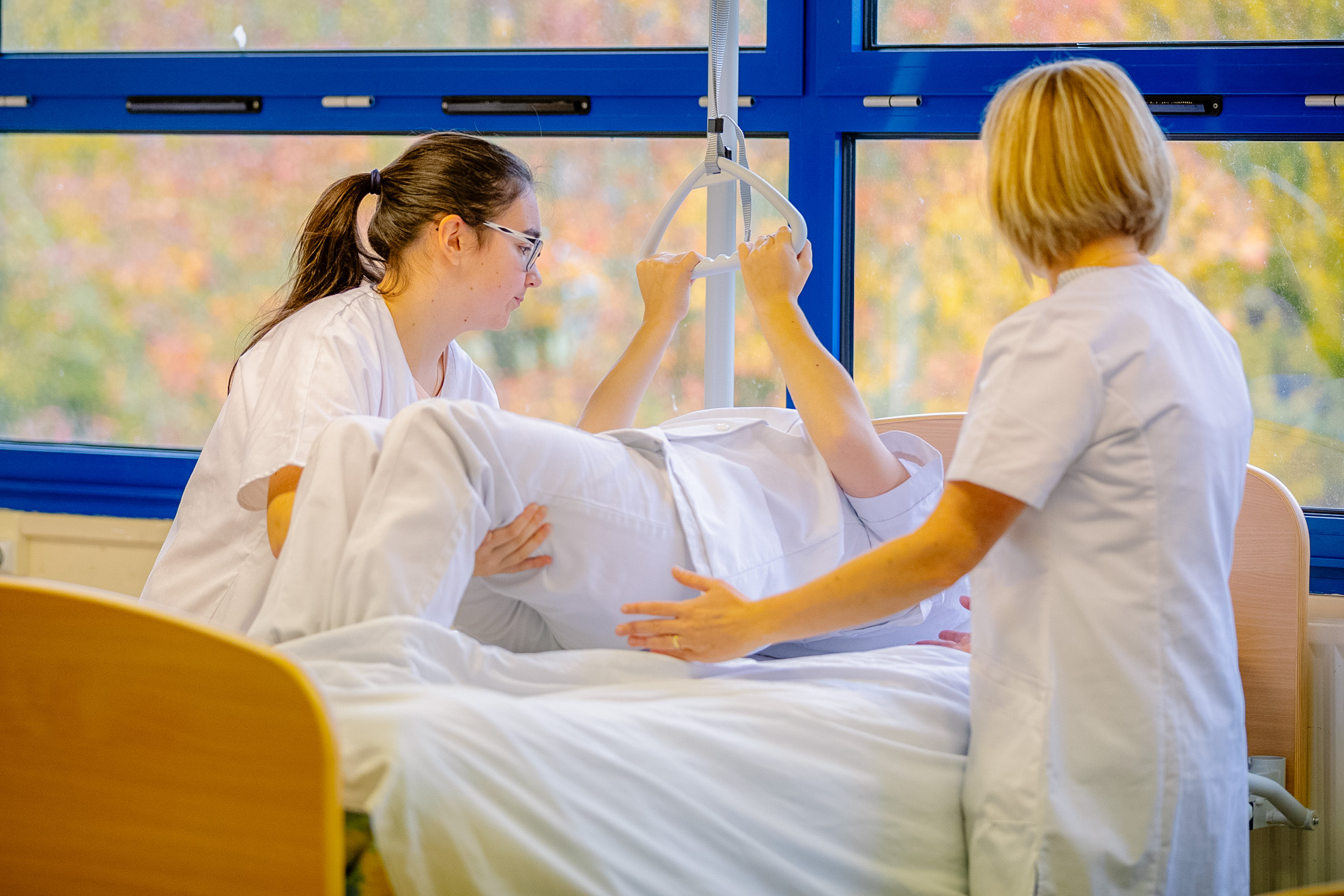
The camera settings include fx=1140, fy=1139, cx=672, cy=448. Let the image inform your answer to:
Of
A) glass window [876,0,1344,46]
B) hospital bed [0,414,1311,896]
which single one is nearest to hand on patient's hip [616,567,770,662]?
Result: hospital bed [0,414,1311,896]

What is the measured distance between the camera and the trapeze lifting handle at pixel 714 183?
5.49ft

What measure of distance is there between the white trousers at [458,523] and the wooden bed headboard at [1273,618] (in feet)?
2.77

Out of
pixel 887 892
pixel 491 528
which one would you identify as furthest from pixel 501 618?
pixel 887 892

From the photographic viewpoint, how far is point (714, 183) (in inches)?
70.7

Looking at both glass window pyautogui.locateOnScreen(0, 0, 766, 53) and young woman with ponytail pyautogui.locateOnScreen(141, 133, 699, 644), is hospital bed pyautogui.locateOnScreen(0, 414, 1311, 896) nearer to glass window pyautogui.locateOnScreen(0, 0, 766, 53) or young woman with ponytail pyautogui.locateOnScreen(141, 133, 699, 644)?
young woman with ponytail pyautogui.locateOnScreen(141, 133, 699, 644)

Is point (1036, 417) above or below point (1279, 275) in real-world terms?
below

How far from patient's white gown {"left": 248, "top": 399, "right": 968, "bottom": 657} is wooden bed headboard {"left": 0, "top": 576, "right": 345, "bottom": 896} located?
0.96 ft

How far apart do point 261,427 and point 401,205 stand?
45 cm

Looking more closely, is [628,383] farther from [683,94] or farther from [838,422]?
[683,94]

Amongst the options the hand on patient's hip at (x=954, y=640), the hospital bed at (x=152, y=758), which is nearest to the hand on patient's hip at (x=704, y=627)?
the hand on patient's hip at (x=954, y=640)

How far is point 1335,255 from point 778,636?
4.55 ft

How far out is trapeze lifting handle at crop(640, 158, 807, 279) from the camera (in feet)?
5.49

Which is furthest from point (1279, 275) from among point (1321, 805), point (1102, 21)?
point (1321, 805)

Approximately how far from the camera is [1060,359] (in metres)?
1.04
